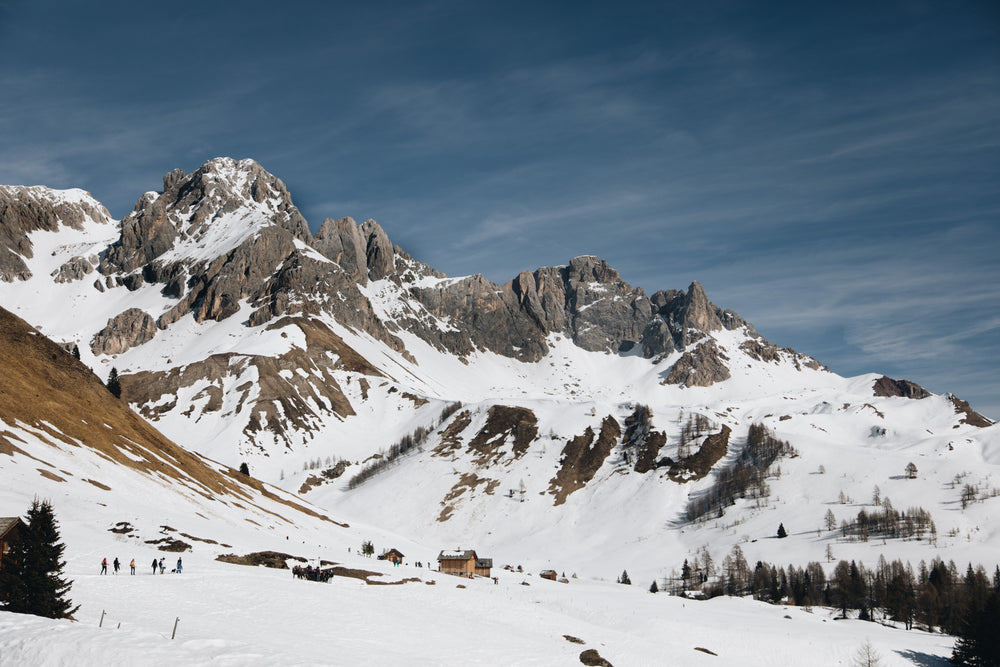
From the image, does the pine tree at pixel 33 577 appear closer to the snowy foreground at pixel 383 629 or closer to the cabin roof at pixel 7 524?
the snowy foreground at pixel 383 629

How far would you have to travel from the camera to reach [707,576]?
155 metres

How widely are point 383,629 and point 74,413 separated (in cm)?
8267

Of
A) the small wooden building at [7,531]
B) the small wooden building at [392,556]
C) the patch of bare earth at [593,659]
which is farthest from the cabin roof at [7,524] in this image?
the small wooden building at [392,556]

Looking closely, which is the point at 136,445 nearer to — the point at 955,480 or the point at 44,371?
the point at 44,371

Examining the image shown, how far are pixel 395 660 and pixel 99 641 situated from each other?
16419 mm

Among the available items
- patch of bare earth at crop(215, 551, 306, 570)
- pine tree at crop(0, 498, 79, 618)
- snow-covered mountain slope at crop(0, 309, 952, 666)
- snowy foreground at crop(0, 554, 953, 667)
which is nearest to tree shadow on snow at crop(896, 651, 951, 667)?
snowy foreground at crop(0, 554, 953, 667)

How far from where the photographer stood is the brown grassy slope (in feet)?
314

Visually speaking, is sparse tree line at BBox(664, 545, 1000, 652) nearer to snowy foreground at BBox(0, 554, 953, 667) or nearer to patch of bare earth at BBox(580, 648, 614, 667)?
snowy foreground at BBox(0, 554, 953, 667)

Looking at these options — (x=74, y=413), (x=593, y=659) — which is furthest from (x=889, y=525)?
(x=74, y=413)

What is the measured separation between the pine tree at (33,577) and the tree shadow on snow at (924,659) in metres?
83.2

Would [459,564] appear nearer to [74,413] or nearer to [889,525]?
[74,413]

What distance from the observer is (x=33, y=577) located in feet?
106

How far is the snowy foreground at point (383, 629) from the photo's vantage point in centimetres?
2802

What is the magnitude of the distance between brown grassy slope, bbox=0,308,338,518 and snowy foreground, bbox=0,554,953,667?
42174 millimetres
